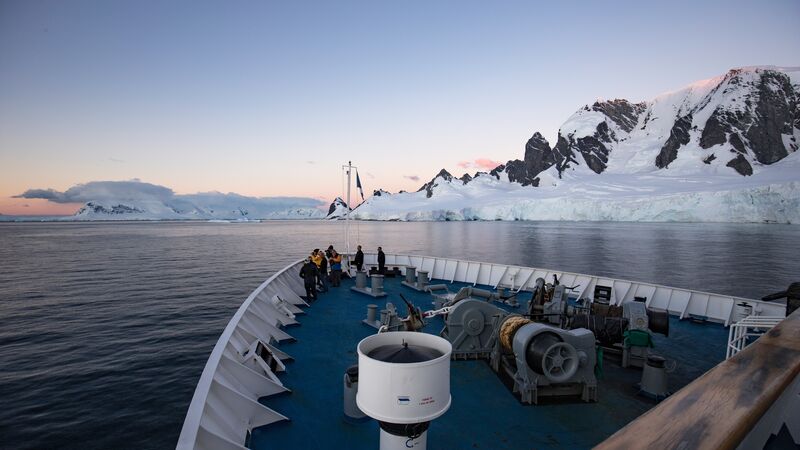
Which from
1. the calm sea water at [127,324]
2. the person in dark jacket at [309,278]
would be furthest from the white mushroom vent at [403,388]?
the calm sea water at [127,324]

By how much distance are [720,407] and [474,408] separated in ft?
20.7

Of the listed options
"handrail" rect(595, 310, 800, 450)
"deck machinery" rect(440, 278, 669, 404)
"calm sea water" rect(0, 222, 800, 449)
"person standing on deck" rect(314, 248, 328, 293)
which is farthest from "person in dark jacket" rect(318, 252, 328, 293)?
"handrail" rect(595, 310, 800, 450)

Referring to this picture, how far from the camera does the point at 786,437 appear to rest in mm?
2549

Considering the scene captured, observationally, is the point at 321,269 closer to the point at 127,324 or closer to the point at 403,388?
the point at 403,388

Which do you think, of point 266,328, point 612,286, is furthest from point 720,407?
point 612,286

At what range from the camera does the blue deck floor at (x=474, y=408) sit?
6188 millimetres

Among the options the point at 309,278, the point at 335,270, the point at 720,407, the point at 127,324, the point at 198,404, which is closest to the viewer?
the point at 720,407

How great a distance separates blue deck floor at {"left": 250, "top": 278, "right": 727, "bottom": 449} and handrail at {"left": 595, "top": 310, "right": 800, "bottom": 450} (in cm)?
507

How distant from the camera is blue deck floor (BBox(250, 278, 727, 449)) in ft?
20.3

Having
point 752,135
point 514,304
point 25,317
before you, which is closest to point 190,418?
point 514,304

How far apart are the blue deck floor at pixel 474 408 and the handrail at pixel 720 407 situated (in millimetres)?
5073

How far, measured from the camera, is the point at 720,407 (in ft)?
4.77

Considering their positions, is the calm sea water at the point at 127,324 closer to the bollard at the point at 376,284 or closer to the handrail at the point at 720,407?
the bollard at the point at 376,284

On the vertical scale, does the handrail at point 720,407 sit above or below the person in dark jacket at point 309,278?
above
